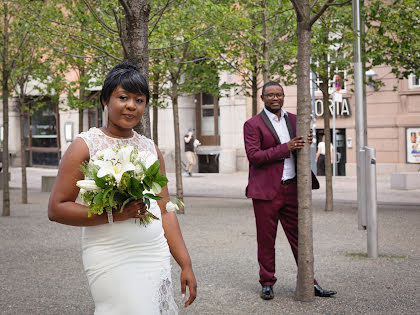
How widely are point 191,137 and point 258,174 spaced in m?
23.2

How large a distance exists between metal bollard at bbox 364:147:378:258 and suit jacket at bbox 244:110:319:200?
2503 mm

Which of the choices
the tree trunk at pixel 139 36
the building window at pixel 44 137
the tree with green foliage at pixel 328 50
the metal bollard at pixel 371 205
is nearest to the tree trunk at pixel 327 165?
the tree with green foliage at pixel 328 50

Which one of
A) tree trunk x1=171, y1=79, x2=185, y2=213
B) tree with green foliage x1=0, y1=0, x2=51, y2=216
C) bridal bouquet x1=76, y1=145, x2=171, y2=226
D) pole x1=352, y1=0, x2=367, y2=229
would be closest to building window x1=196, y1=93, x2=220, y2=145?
tree trunk x1=171, y1=79, x2=185, y2=213

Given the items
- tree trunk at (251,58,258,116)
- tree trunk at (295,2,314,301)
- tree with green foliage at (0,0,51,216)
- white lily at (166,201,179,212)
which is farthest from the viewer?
tree trunk at (251,58,258,116)

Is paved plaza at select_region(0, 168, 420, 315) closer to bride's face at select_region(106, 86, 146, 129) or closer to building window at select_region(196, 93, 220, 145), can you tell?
bride's face at select_region(106, 86, 146, 129)

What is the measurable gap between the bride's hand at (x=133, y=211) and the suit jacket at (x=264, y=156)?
3295mm

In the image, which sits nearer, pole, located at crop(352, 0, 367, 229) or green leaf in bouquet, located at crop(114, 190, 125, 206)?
green leaf in bouquet, located at crop(114, 190, 125, 206)

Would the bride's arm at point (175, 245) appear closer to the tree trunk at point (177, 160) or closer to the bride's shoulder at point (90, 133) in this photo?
the bride's shoulder at point (90, 133)

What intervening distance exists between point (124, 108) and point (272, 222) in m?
3.48

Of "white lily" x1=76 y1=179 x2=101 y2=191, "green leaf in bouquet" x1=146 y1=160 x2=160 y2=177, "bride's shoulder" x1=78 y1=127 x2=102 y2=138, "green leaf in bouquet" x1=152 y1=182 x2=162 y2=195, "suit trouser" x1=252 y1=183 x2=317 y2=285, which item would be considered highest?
"bride's shoulder" x1=78 y1=127 x2=102 y2=138

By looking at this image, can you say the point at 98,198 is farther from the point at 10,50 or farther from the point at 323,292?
the point at 10,50

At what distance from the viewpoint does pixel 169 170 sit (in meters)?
32.2

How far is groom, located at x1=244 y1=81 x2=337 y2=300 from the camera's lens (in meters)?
6.54

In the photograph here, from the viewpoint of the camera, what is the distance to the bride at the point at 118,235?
10.7ft
